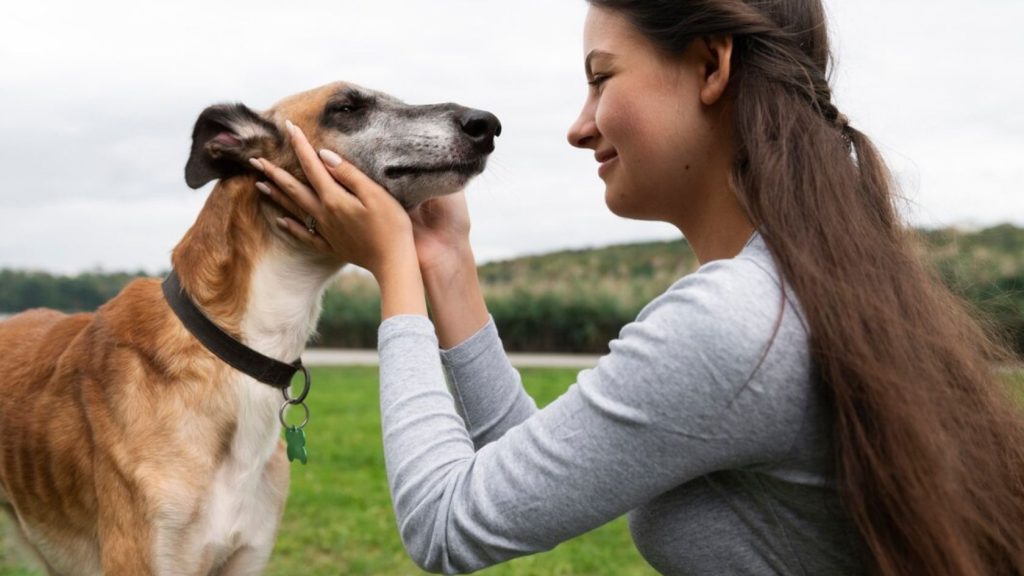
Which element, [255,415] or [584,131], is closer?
[584,131]

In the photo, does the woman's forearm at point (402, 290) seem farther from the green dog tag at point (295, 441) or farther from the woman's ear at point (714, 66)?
the green dog tag at point (295, 441)

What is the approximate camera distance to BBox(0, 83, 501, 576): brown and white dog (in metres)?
2.94

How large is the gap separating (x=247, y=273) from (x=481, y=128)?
866mm

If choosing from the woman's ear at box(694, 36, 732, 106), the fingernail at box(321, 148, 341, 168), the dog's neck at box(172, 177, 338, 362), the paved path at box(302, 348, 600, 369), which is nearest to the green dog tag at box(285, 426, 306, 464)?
the dog's neck at box(172, 177, 338, 362)

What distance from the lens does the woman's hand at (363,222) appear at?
2137mm

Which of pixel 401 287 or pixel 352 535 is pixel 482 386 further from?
pixel 352 535

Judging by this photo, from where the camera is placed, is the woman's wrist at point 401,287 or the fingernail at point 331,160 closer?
the woman's wrist at point 401,287

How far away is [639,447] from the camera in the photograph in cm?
173

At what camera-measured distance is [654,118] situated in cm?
205

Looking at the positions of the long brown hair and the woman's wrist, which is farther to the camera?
the woman's wrist

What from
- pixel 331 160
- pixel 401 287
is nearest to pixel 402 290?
pixel 401 287

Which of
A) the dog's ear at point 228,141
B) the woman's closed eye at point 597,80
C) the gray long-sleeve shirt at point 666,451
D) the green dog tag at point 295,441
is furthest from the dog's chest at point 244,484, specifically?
the woman's closed eye at point 597,80

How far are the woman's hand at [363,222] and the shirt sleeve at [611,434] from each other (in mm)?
221

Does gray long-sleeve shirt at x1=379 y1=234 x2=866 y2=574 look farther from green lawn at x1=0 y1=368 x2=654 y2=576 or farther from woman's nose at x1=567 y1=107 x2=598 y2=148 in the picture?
green lawn at x1=0 y1=368 x2=654 y2=576
